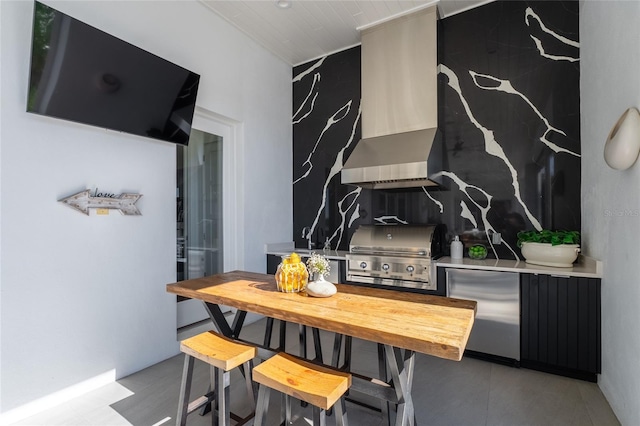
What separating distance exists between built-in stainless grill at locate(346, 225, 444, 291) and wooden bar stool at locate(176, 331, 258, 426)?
1617 mm

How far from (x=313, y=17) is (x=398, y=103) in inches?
49.7

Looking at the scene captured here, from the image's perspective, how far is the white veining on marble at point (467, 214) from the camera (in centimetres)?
315

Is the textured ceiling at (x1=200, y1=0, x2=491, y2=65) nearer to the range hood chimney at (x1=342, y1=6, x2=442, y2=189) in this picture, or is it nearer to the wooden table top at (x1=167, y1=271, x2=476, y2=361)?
the range hood chimney at (x1=342, y1=6, x2=442, y2=189)

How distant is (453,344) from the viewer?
103 cm

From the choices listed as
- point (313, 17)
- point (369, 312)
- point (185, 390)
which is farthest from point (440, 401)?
point (313, 17)

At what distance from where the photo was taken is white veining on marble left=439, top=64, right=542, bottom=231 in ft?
9.61

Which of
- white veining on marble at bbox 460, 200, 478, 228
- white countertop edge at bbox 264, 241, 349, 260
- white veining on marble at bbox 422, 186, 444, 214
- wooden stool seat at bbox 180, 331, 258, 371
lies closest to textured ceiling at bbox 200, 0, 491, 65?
white veining on marble at bbox 422, 186, 444, 214

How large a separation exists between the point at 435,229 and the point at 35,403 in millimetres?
3274

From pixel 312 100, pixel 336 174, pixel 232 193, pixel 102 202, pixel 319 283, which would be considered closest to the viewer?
pixel 319 283

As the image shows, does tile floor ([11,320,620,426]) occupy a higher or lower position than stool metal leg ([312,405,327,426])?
lower

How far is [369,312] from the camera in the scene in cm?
138

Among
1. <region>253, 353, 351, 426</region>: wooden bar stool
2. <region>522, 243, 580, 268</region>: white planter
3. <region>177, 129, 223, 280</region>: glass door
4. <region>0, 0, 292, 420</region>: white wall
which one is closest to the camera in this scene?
<region>253, 353, 351, 426</region>: wooden bar stool

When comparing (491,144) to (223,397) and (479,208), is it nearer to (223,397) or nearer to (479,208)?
(479,208)

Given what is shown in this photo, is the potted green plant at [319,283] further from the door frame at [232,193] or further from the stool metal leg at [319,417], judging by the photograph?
the door frame at [232,193]
